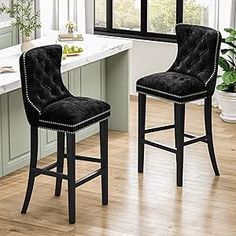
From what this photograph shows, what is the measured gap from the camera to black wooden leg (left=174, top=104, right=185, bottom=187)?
570 centimetres

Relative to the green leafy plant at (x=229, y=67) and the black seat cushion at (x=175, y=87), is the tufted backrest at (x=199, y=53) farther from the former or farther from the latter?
the green leafy plant at (x=229, y=67)

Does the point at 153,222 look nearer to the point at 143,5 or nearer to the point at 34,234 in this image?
the point at 34,234

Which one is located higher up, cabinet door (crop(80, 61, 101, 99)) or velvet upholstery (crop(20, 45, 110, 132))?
velvet upholstery (crop(20, 45, 110, 132))

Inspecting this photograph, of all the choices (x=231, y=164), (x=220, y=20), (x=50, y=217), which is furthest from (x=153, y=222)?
(x=220, y=20)

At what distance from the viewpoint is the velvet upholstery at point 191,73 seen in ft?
18.7

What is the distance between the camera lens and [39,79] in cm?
516

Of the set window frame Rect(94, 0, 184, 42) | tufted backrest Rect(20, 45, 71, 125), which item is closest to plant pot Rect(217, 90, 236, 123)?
window frame Rect(94, 0, 184, 42)

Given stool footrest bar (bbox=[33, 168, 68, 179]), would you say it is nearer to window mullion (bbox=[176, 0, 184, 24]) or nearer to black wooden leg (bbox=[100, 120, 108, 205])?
black wooden leg (bbox=[100, 120, 108, 205])

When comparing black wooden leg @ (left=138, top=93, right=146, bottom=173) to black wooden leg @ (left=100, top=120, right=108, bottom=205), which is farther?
black wooden leg @ (left=138, top=93, right=146, bottom=173)

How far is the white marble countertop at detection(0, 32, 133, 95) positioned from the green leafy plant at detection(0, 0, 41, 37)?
17cm

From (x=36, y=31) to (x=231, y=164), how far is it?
200 centimetres

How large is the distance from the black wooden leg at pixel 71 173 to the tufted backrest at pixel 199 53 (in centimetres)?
122

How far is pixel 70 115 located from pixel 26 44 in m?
1.44

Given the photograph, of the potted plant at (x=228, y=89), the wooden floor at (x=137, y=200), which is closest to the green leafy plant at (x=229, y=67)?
the potted plant at (x=228, y=89)
